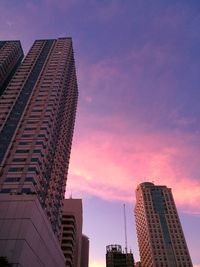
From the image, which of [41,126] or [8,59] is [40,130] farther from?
[8,59]

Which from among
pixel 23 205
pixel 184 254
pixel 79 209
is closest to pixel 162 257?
pixel 184 254

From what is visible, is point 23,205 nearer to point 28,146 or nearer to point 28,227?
point 28,227

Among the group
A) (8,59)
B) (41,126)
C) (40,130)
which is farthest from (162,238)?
(8,59)

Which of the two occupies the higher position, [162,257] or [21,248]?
[162,257]

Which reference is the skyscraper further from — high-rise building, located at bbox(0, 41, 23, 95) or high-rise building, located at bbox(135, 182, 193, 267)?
high-rise building, located at bbox(135, 182, 193, 267)

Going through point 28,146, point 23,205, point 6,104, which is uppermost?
point 6,104

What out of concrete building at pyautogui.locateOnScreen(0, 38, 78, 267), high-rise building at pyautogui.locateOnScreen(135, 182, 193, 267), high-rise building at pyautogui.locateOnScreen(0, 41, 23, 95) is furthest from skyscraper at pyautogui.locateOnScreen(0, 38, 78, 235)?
high-rise building at pyautogui.locateOnScreen(135, 182, 193, 267)

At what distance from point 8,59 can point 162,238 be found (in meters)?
133

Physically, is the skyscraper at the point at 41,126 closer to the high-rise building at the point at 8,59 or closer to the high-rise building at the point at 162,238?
the high-rise building at the point at 8,59

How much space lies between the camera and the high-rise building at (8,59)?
A: 151337mm

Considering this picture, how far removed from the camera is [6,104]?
Answer: 11194cm

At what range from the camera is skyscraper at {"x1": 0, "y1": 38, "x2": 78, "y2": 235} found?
88188 millimetres

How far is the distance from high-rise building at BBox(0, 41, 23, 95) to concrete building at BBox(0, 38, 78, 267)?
1760cm

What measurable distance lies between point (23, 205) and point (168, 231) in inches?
5515
